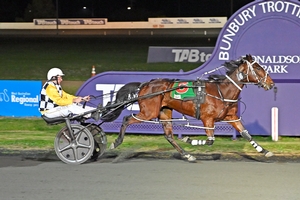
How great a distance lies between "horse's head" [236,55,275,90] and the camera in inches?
355

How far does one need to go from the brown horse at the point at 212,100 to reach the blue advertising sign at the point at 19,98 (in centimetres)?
578

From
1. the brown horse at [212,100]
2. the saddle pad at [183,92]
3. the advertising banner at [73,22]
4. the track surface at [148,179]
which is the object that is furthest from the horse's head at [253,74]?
the advertising banner at [73,22]

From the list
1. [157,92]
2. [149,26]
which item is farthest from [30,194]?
[149,26]

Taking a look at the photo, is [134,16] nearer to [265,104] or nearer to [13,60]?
[13,60]

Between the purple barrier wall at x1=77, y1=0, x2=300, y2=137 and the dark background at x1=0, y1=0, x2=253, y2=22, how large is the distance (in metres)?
67.8

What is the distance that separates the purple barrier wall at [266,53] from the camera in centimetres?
1182

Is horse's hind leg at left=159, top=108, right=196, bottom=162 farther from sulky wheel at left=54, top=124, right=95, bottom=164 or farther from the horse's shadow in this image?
sulky wheel at left=54, top=124, right=95, bottom=164

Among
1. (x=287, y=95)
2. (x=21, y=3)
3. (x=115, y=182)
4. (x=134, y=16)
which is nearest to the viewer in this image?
(x=115, y=182)

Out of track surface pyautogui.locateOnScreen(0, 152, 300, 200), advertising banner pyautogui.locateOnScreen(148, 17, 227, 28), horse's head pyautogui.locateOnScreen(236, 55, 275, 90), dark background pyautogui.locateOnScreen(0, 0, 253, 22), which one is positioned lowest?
track surface pyautogui.locateOnScreen(0, 152, 300, 200)

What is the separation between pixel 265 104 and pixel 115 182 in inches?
191

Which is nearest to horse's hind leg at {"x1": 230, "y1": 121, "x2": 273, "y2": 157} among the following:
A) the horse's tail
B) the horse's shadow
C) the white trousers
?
the horse's shadow

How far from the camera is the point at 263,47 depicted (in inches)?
473

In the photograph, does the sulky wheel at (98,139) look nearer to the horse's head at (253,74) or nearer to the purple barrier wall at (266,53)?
the horse's head at (253,74)

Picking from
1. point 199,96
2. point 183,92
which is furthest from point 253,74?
point 183,92
